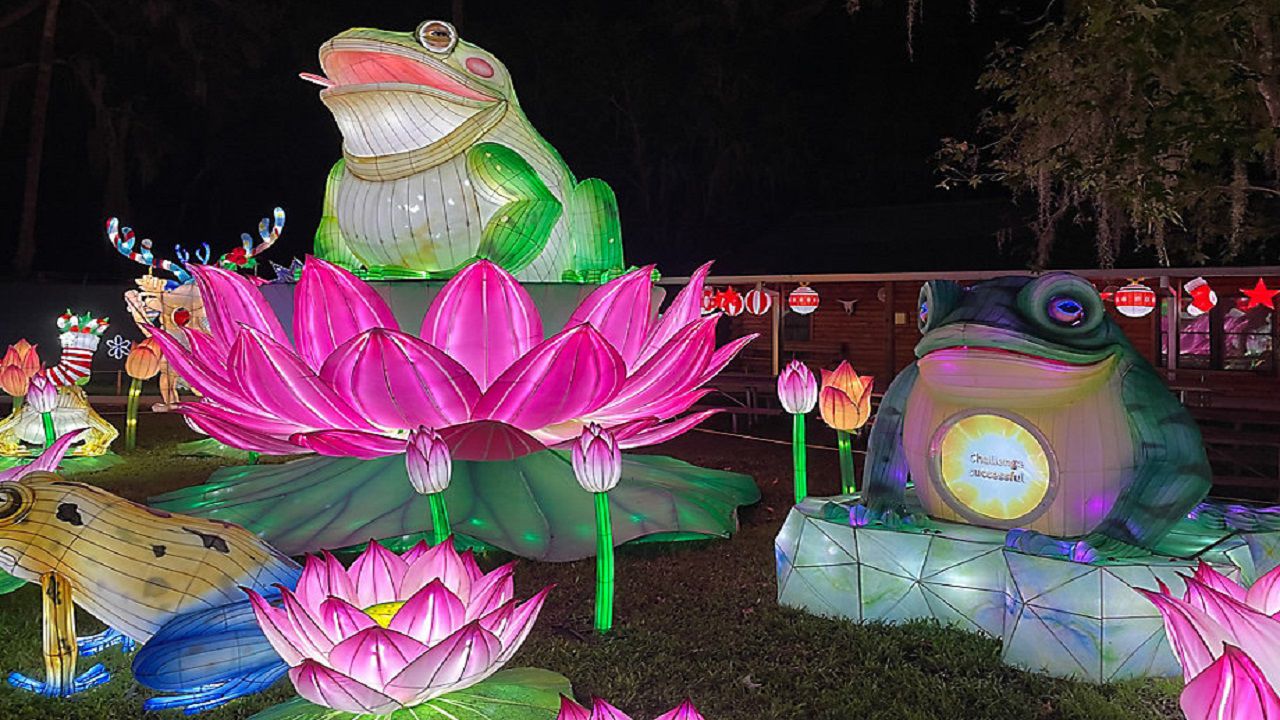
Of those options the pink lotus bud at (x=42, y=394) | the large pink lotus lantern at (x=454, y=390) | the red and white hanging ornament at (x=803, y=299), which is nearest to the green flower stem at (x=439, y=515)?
the large pink lotus lantern at (x=454, y=390)

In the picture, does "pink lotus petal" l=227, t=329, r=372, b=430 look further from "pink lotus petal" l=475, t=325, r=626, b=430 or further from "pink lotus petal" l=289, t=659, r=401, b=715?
"pink lotus petal" l=289, t=659, r=401, b=715

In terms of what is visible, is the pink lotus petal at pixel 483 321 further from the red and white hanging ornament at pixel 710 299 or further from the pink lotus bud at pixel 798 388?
the red and white hanging ornament at pixel 710 299

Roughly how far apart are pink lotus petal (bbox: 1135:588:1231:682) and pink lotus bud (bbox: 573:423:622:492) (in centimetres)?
218

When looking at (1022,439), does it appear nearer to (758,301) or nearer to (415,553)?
(415,553)

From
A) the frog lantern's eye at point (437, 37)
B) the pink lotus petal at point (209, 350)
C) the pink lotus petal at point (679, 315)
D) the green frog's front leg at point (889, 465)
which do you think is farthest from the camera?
the frog lantern's eye at point (437, 37)

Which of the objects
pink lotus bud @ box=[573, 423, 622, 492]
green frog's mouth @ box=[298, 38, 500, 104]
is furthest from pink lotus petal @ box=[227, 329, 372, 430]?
green frog's mouth @ box=[298, 38, 500, 104]

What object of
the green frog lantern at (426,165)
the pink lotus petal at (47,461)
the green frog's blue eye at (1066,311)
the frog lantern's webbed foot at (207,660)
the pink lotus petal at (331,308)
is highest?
the green frog lantern at (426,165)

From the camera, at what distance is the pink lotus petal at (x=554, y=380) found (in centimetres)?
390

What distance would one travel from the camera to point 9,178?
24.9 meters

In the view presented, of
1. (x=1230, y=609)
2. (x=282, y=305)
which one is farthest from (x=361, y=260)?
(x=1230, y=609)

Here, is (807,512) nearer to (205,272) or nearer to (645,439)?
(645,439)

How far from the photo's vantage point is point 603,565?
4.44 meters

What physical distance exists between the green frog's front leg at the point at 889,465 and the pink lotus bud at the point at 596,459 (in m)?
1.51

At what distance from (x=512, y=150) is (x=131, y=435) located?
7.85 meters
